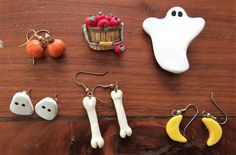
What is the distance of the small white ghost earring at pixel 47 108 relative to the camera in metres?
0.59

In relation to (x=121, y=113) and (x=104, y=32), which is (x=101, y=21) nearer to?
(x=104, y=32)

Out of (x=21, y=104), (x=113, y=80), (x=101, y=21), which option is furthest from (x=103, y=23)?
(x=21, y=104)

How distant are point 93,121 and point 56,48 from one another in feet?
0.52

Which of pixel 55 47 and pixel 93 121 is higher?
pixel 55 47

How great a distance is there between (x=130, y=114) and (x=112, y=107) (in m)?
0.04

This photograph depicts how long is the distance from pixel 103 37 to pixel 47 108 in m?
0.17

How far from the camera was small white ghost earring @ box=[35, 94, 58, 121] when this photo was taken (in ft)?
1.95

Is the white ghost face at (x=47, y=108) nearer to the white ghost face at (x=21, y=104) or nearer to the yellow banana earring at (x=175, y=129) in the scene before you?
the white ghost face at (x=21, y=104)

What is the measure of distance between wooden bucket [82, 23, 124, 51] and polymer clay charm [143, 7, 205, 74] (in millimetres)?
63

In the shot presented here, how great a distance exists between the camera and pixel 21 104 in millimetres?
597

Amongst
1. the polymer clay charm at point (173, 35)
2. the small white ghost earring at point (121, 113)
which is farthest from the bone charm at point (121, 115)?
the polymer clay charm at point (173, 35)

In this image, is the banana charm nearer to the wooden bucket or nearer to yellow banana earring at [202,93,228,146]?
yellow banana earring at [202,93,228,146]

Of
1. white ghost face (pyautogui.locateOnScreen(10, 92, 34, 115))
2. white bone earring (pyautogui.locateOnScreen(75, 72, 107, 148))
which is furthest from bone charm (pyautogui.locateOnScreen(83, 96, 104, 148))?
white ghost face (pyautogui.locateOnScreen(10, 92, 34, 115))

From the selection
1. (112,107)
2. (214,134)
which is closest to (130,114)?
(112,107)
